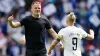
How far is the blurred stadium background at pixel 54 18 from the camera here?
19266 millimetres

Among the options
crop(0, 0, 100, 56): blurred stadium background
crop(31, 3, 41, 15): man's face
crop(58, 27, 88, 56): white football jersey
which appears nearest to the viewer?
crop(58, 27, 88, 56): white football jersey

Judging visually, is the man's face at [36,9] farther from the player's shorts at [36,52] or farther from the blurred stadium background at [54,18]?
the blurred stadium background at [54,18]

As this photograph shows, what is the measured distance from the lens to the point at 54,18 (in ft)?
68.9

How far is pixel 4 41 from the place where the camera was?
63.3ft

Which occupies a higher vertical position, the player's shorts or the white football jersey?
the white football jersey

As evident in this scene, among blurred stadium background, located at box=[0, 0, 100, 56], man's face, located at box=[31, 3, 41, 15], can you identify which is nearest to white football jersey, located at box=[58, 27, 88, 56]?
man's face, located at box=[31, 3, 41, 15]

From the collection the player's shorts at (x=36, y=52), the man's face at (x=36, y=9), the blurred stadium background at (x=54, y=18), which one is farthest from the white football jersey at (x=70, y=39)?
the blurred stadium background at (x=54, y=18)

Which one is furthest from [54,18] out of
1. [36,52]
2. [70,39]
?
[70,39]

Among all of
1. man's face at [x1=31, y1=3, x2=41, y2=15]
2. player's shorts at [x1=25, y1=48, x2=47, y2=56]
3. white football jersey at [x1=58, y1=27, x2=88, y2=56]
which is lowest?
player's shorts at [x1=25, y1=48, x2=47, y2=56]

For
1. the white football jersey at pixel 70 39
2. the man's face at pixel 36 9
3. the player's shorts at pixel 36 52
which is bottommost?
the player's shorts at pixel 36 52

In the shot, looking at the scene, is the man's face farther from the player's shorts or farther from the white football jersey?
the player's shorts

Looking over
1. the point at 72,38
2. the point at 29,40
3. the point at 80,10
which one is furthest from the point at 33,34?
the point at 80,10

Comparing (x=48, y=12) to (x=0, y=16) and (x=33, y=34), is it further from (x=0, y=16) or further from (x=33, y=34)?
(x=33, y=34)

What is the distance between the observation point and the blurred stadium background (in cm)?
1927
